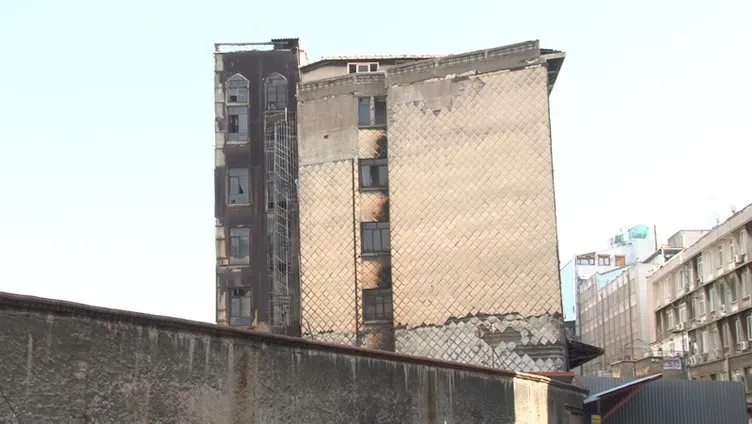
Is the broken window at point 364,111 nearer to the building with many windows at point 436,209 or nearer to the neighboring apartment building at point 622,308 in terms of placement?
the building with many windows at point 436,209

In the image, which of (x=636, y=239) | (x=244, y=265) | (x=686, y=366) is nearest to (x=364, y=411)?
(x=244, y=265)

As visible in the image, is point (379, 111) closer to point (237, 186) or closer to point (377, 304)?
point (237, 186)

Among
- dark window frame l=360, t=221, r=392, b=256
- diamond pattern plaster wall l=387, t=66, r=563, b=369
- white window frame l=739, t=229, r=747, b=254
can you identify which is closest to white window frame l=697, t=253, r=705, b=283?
white window frame l=739, t=229, r=747, b=254

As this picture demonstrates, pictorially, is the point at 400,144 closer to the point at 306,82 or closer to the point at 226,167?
the point at 306,82

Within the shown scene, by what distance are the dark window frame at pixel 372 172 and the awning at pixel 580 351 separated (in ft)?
26.1

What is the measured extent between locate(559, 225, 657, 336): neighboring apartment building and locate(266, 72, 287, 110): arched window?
49.0 m

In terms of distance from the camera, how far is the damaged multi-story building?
88.9 ft

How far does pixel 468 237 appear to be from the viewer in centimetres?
2775

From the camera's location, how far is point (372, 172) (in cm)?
2998

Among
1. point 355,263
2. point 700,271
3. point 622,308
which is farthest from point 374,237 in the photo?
point 622,308

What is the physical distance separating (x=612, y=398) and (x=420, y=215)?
26.8 ft

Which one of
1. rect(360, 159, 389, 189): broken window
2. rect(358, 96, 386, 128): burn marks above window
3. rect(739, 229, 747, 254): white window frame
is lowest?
rect(739, 229, 747, 254): white window frame

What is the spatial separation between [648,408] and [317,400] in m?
16.7

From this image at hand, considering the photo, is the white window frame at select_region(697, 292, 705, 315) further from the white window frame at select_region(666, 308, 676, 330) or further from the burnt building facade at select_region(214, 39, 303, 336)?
the burnt building facade at select_region(214, 39, 303, 336)
